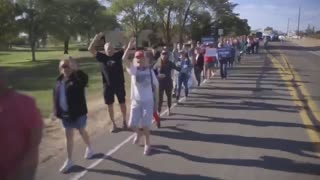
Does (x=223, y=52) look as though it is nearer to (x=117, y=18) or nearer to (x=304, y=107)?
(x=304, y=107)

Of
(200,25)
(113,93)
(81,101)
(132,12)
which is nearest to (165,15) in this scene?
(132,12)

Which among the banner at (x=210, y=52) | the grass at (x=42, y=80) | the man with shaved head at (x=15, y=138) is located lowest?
the grass at (x=42, y=80)

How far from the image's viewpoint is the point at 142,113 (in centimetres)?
890

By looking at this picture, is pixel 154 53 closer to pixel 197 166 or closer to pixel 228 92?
pixel 228 92

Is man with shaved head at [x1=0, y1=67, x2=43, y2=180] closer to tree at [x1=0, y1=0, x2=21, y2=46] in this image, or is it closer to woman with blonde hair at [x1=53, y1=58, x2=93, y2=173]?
woman with blonde hair at [x1=53, y1=58, x2=93, y2=173]

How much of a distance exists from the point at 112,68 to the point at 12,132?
6.96 meters

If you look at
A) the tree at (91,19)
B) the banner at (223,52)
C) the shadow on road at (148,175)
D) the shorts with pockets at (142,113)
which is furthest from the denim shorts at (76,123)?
the tree at (91,19)

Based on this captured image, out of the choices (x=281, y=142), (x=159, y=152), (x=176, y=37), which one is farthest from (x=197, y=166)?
(x=176, y=37)

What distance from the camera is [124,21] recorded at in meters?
68.4

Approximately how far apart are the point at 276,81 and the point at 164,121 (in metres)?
10.9

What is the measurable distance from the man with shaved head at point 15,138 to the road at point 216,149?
11.9 ft

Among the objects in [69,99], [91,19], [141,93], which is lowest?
[91,19]

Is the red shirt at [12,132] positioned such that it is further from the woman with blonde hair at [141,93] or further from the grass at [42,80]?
the woman with blonde hair at [141,93]

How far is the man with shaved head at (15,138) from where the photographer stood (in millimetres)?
3652
